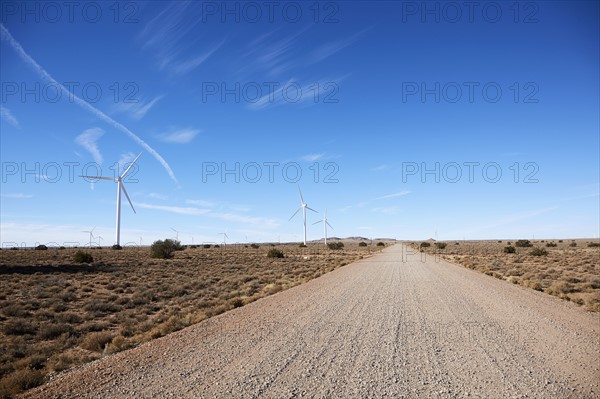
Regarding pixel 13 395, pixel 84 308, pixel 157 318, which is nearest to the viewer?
pixel 13 395

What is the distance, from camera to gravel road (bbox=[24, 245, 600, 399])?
6.89 m

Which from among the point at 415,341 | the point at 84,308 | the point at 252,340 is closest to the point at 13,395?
the point at 252,340

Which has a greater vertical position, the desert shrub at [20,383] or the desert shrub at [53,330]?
the desert shrub at [20,383]

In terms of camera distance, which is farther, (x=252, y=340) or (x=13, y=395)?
(x=252, y=340)

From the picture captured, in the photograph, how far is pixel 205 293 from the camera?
952 inches

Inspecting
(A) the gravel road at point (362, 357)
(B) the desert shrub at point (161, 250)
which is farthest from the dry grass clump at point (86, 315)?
(B) the desert shrub at point (161, 250)

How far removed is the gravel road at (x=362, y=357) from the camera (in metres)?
6.89

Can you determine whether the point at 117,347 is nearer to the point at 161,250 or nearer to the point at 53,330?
the point at 53,330

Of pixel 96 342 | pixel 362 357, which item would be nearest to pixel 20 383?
pixel 96 342

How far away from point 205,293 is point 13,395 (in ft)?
55.7

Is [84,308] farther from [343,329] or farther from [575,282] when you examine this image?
[575,282]

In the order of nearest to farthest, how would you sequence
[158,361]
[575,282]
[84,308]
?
[158,361] < [84,308] < [575,282]

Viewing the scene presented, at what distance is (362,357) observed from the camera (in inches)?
340

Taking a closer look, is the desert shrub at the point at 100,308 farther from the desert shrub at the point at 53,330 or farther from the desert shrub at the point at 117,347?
the desert shrub at the point at 117,347
